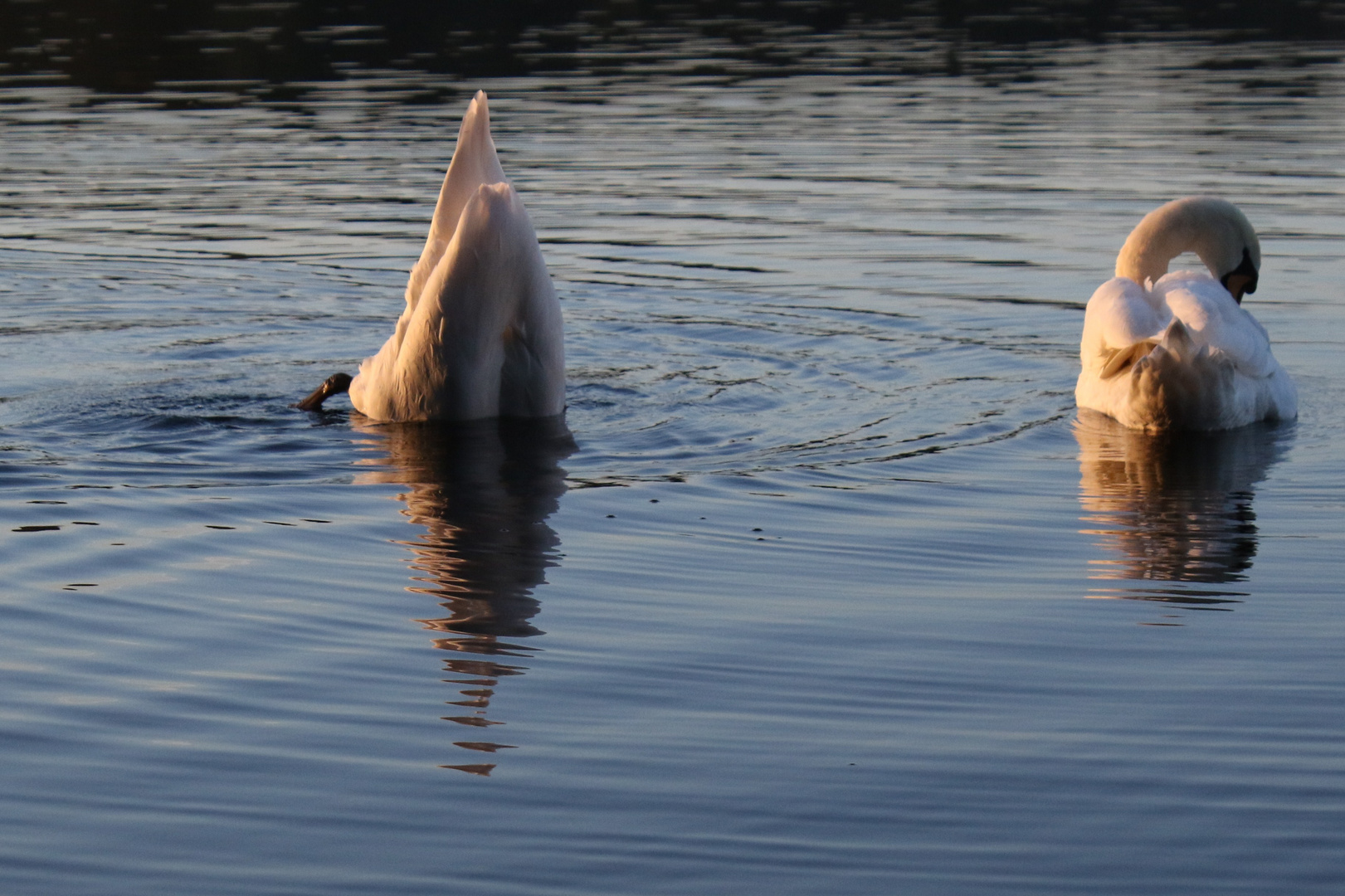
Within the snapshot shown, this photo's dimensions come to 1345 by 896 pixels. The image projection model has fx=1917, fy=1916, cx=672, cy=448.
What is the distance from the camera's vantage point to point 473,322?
9141 mm

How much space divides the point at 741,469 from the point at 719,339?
138 inches

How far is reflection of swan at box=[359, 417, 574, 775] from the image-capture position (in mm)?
6125

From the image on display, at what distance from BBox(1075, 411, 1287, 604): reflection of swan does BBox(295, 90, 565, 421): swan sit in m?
2.71

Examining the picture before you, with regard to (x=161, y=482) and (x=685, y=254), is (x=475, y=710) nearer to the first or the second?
(x=161, y=482)

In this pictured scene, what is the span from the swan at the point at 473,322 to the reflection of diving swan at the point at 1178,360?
9.34 feet

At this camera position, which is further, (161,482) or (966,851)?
(161,482)

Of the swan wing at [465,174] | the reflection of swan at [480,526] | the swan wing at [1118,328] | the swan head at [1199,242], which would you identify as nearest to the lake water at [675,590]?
the reflection of swan at [480,526]

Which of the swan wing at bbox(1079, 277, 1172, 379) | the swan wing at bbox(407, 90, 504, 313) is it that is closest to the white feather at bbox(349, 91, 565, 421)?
the swan wing at bbox(407, 90, 504, 313)

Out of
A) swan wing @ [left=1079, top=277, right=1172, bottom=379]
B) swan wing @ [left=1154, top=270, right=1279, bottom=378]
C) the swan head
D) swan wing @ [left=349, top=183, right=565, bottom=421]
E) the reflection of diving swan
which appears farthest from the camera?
the swan head

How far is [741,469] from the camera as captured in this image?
8773 mm

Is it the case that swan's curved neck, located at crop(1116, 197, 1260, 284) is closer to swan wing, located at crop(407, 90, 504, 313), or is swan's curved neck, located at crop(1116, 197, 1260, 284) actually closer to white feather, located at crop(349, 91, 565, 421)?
white feather, located at crop(349, 91, 565, 421)

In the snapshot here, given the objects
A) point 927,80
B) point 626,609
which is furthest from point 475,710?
point 927,80

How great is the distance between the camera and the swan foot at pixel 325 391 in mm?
10070

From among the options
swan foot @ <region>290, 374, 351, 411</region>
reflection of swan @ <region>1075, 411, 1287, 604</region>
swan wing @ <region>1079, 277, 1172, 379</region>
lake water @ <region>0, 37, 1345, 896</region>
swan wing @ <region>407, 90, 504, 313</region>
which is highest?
swan wing @ <region>407, 90, 504, 313</region>
